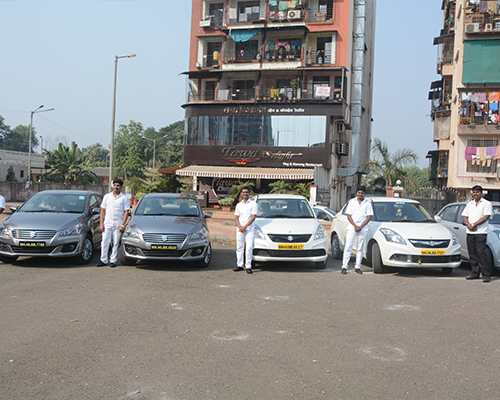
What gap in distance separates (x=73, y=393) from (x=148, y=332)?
1.73 metres

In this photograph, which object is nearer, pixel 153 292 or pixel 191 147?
pixel 153 292

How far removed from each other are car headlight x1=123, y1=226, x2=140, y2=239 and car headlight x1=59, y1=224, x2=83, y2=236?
1040mm

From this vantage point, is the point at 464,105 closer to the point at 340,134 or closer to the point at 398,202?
the point at 340,134

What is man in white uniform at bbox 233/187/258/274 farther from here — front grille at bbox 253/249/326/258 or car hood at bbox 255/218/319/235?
car hood at bbox 255/218/319/235

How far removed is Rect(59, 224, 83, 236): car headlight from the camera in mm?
10156

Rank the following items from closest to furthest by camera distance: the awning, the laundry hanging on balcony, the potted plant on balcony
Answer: the potted plant on balcony
the awning
the laundry hanging on balcony

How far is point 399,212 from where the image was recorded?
37.0 feet

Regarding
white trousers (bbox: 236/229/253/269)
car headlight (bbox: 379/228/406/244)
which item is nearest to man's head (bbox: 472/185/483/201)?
car headlight (bbox: 379/228/406/244)

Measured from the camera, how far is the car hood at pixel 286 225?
10.4 meters

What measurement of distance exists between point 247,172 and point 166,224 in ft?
74.6

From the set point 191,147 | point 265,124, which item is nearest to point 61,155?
point 191,147

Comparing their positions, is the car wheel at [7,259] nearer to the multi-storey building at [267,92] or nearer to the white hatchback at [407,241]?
the white hatchback at [407,241]

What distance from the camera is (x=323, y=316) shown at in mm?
6535

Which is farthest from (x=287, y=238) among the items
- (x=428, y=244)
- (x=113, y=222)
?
(x=113, y=222)
